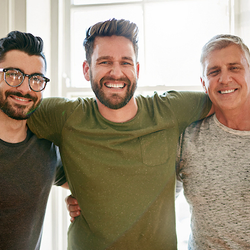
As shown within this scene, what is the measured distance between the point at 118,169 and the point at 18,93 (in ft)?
2.00

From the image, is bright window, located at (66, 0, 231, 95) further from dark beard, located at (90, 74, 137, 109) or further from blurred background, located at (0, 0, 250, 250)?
dark beard, located at (90, 74, 137, 109)

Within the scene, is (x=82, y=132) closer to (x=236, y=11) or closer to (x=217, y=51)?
(x=217, y=51)

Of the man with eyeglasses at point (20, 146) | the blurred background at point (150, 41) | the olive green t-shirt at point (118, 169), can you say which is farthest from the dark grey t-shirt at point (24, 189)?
the blurred background at point (150, 41)

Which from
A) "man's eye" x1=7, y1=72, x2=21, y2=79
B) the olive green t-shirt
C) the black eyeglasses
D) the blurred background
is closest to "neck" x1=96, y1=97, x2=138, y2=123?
the olive green t-shirt

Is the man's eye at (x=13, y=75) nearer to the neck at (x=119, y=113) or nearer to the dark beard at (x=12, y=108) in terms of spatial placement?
the dark beard at (x=12, y=108)

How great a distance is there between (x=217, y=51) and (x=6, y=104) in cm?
110

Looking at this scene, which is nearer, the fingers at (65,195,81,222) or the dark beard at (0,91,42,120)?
the dark beard at (0,91,42,120)

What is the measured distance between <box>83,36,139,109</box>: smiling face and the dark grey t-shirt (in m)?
0.44

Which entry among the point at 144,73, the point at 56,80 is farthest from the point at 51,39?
the point at 144,73

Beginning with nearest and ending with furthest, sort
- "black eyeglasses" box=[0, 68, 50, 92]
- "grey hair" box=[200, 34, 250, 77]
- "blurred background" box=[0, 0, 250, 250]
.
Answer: "black eyeglasses" box=[0, 68, 50, 92] < "grey hair" box=[200, 34, 250, 77] < "blurred background" box=[0, 0, 250, 250]

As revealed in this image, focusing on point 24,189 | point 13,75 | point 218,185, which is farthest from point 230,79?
point 24,189

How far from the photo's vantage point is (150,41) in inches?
80.1

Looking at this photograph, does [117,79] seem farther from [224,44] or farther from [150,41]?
[150,41]

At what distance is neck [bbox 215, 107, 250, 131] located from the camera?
3.90 feet
